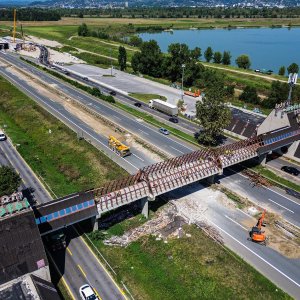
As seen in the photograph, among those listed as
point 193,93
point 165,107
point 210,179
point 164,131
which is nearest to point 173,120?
point 165,107

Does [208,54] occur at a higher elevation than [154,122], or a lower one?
higher

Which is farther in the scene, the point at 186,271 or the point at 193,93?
the point at 193,93

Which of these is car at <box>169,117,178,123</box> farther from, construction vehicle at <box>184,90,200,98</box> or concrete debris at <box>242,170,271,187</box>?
concrete debris at <box>242,170,271,187</box>

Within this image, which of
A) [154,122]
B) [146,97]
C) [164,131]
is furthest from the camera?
[146,97]

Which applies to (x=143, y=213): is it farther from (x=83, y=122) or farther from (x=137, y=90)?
(x=137, y=90)

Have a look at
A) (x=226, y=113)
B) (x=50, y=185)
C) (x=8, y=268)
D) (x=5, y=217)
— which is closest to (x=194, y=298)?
(x=8, y=268)

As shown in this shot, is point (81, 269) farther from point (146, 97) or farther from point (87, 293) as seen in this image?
point (146, 97)

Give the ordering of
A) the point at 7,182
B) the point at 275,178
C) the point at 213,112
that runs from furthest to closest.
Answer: the point at 213,112
the point at 275,178
the point at 7,182

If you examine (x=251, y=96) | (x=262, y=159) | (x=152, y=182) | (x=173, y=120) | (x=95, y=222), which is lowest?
(x=95, y=222)
